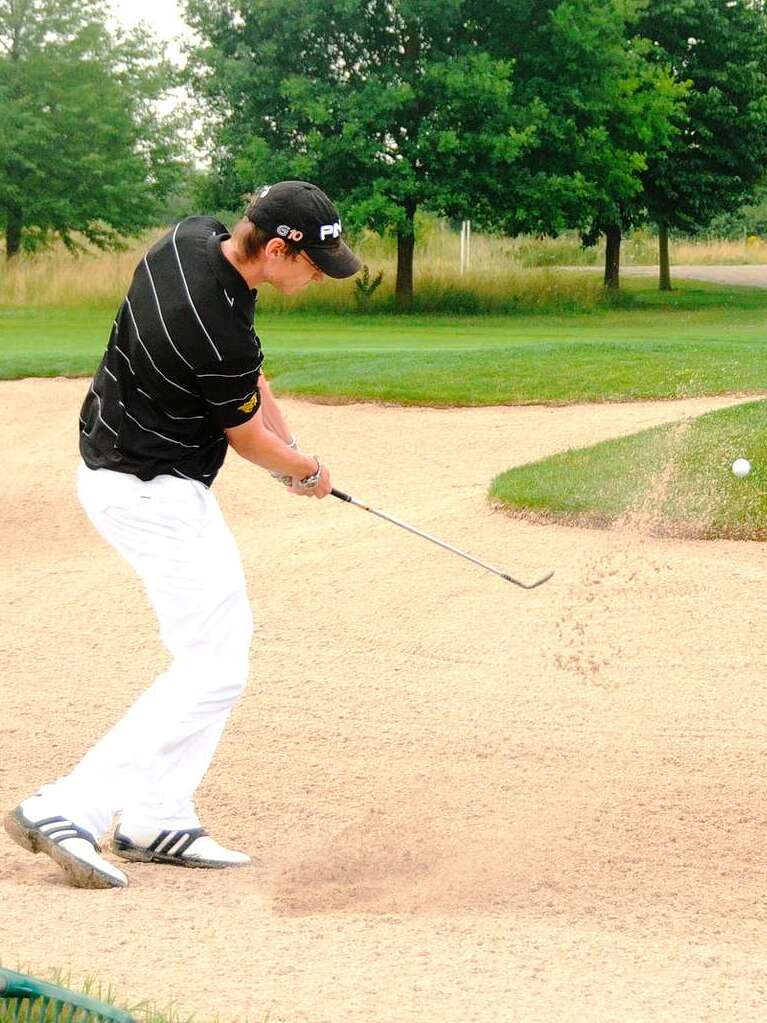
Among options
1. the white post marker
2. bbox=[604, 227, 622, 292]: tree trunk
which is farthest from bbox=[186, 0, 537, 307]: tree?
bbox=[604, 227, 622, 292]: tree trunk

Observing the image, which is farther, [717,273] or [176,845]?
[717,273]

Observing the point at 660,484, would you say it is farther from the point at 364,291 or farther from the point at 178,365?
the point at 364,291

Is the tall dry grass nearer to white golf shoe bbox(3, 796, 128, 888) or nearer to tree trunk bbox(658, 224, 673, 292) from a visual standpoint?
tree trunk bbox(658, 224, 673, 292)

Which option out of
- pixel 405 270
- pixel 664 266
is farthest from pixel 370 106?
pixel 664 266

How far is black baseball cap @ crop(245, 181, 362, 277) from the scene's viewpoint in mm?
4656

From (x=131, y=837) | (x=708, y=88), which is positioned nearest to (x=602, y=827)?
(x=131, y=837)

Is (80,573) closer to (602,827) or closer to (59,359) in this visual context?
(602,827)

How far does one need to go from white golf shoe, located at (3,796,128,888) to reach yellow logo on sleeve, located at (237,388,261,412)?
163cm

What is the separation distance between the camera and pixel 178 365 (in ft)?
15.3

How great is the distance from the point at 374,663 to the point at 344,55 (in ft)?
95.6

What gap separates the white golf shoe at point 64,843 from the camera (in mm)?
4859

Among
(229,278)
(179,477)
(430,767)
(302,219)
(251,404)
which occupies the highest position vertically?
(302,219)

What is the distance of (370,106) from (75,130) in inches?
488

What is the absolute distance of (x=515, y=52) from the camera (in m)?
34.2
